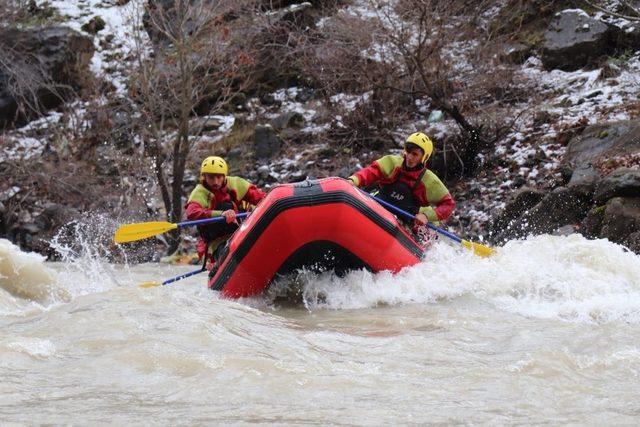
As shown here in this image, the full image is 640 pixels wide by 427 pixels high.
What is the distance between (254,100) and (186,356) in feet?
45.1

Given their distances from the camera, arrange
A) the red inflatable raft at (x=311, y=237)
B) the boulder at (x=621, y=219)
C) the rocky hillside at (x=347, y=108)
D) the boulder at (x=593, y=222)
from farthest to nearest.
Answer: the rocky hillside at (x=347, y=108) < the boulder at (x=593, y=222) < the boulder at (x=621, y=219) < the red inflatable raft at (x=311, y=237)

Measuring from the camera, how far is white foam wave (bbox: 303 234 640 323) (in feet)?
19.4

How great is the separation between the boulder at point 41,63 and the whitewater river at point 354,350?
34.5 feet

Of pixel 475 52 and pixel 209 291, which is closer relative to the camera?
pixel 209 291

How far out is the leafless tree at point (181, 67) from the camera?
1294 centimetres

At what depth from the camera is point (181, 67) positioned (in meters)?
12.9

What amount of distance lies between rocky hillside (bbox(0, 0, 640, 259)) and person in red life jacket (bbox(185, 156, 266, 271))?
12.7ft

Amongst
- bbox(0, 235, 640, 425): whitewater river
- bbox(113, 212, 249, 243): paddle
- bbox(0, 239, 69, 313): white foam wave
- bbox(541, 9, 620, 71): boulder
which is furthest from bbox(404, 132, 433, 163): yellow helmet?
bbox(541, 9, 620, 71): boulder

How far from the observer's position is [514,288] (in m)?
6.33

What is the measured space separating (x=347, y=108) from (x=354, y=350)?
10.2m

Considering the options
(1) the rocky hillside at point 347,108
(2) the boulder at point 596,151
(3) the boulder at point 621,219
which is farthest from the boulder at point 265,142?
(3) the boulder at point 621,219

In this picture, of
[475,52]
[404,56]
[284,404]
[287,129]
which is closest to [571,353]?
[284,404]

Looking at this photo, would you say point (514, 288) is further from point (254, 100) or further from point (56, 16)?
point (56, 16)

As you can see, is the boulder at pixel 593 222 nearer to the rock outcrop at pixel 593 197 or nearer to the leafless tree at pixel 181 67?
the rock outcrop at pixel 593 197
